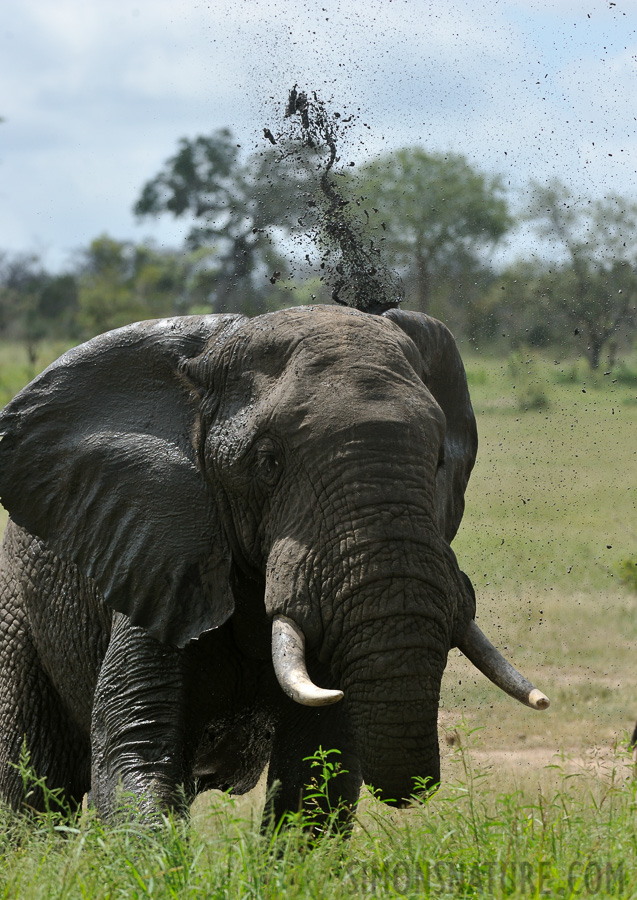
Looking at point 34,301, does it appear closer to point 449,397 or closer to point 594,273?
point 594,273

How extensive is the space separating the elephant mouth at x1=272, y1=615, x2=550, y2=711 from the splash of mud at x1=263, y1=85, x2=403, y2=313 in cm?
211

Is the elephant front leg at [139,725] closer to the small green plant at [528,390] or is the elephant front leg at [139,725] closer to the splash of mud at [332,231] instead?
the splash of mud at [332,231]

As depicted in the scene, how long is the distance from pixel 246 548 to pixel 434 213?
12.7 m

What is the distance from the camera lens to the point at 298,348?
4211 mm

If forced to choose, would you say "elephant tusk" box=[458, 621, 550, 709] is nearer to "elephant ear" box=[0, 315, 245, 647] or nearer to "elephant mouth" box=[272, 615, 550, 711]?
"elephant mouth" box=[272, 615, 550, 711]

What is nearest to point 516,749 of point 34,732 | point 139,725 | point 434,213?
point 34,732

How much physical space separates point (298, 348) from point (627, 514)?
12.7m

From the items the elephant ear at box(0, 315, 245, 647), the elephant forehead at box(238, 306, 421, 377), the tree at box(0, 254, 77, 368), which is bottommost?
the tree at box(0, 254, 77, 368)

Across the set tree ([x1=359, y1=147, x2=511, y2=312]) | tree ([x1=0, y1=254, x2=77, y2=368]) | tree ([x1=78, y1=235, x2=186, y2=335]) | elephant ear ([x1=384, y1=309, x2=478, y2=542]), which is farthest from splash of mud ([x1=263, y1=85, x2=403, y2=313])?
tree ([x1=0, y1=254, x2=77, y2=368])

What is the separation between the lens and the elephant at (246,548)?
3838 millimetres

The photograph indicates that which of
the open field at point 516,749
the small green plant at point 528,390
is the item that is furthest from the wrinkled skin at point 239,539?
the small green plant at point 528,390

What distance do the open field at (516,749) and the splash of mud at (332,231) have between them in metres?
2.03

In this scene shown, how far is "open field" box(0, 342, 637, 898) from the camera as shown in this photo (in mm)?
3271

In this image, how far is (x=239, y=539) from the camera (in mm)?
4285
